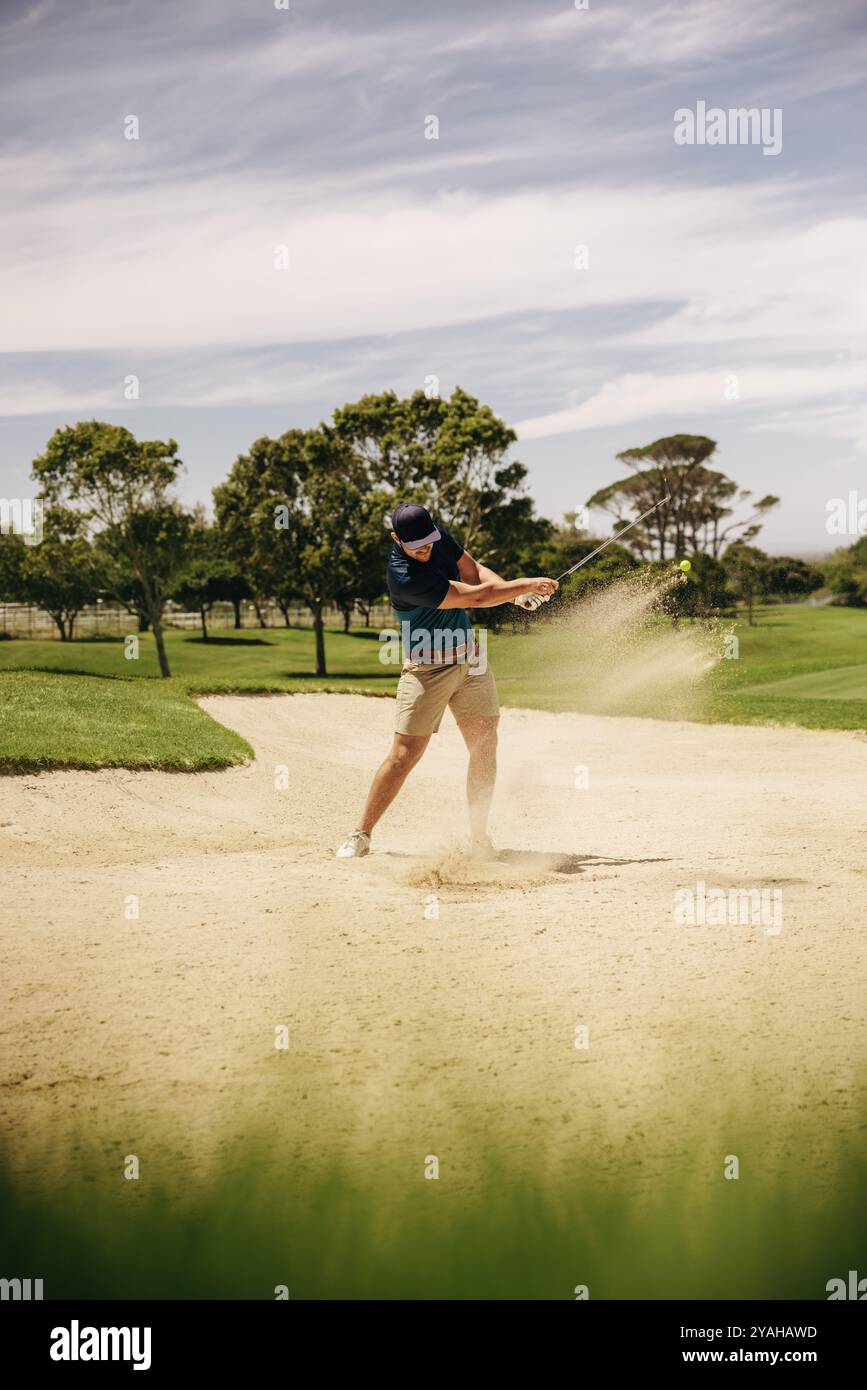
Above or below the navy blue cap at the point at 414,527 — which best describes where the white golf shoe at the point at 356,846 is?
below

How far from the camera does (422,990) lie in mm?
5223

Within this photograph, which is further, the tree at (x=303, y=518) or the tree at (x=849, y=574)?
the tree at (x=849, y=574)

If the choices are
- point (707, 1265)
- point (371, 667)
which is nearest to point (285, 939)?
point (707, 1265)

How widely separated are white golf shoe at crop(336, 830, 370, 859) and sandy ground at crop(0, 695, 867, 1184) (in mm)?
169

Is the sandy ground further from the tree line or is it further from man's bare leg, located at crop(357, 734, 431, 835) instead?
the tree line

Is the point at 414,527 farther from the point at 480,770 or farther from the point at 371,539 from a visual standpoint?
the point at 371,539

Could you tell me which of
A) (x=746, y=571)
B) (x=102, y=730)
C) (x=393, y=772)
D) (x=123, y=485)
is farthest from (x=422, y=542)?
(x=746, y=571)

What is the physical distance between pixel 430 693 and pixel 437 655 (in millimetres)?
254

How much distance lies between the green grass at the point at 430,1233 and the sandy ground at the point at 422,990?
0.14 metres

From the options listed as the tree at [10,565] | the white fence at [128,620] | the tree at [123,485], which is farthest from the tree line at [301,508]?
the white fence at [128,620]

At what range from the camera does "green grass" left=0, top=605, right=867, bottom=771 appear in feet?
37.3

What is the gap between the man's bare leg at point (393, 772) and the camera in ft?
25.0

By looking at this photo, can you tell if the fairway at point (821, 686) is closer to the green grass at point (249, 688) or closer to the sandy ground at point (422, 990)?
the green grass at point (249, 688)

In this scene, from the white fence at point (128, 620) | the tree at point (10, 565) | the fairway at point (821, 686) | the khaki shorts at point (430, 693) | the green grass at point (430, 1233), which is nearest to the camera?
the green grass at point (430, 1233)
